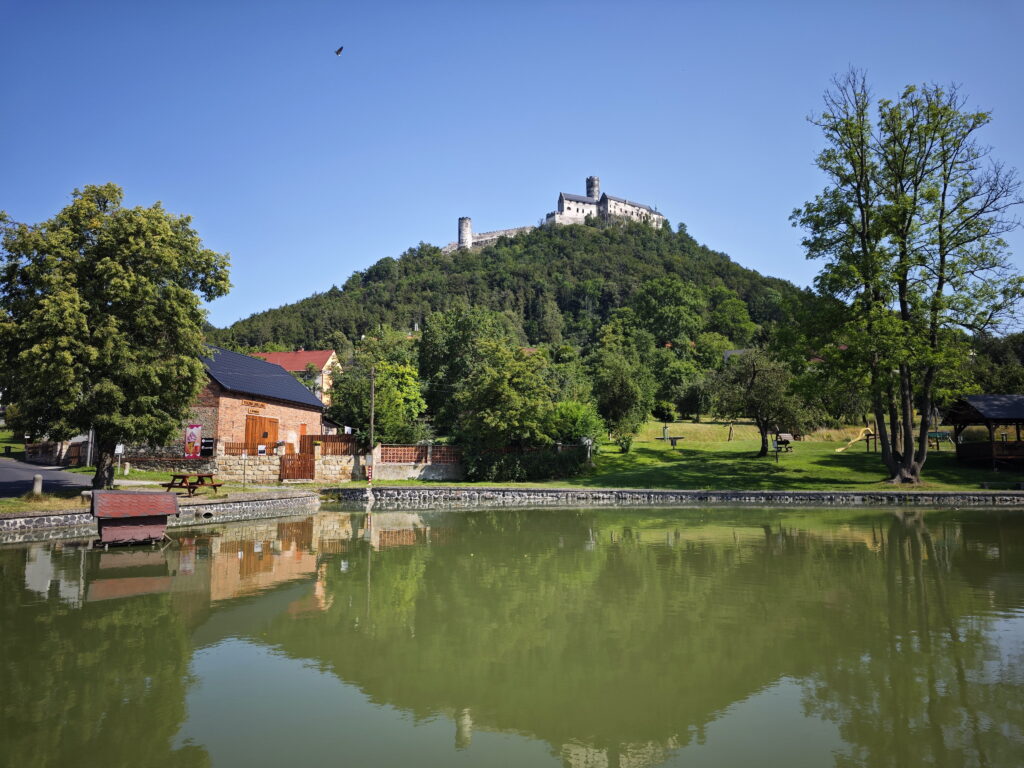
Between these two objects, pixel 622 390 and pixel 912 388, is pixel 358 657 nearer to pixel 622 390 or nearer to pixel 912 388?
pixel 912 388

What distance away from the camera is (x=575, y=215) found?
579 feet

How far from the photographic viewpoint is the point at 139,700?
5.87 metres

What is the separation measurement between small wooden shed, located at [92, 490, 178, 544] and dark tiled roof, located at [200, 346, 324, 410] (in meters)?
16.3

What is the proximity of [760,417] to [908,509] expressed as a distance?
1343cm

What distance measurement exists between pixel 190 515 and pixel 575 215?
16613 cm

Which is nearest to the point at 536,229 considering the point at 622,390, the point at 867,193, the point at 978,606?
the point at 622,390

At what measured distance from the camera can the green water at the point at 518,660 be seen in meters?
5.07

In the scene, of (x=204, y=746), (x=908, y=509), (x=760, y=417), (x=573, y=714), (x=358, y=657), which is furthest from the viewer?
(x=760, y=417)

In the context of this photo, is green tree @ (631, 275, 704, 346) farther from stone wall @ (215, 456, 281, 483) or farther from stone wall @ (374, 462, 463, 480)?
stone wall @ (215, 456, 281, 483)

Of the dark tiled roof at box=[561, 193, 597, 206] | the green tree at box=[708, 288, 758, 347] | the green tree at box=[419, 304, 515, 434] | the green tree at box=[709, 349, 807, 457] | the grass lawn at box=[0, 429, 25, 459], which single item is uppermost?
the dark tiled roof at box=[561, 193, 597, 206]

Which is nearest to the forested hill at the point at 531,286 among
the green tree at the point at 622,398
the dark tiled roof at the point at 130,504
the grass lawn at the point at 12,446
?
the grass lawn at the point at 12,446

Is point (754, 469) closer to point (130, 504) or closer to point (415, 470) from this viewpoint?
point (415, 470)

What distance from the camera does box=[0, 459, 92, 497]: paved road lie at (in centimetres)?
2188

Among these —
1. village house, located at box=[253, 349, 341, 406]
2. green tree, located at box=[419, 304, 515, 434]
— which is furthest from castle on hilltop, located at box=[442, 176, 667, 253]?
green tree, located at box=[419, 304, 515, 434]
